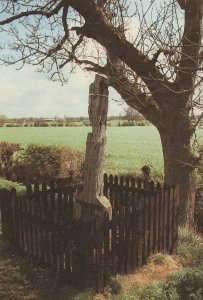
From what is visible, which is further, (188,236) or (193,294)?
(188,236)

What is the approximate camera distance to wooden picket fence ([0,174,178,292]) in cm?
623

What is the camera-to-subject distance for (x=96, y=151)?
7.05 m

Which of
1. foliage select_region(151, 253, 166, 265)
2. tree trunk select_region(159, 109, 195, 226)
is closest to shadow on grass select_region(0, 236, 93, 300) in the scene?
foliage select_region(151, 253, 166, 265)

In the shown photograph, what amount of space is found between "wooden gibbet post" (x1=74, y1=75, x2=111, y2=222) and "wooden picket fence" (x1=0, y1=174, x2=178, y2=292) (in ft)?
1.33

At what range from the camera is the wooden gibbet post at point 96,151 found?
23.0ft

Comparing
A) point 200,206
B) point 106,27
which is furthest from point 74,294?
point 200,206

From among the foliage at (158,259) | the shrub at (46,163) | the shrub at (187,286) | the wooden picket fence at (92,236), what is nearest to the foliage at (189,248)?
the wooden picket fence at (92,236)

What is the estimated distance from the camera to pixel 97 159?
7059 mm

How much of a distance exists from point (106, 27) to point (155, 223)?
476cm

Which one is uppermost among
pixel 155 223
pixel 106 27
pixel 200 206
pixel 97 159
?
pixel 106 27

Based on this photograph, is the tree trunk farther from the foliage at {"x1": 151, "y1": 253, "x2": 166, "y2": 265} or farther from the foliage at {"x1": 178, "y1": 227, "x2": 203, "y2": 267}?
the foliage at {"x1": 151, "y1": 253, "x2": 166, "y2": 265}

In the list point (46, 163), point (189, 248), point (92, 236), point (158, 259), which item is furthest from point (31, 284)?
point (46, 163)

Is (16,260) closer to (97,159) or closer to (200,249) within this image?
(97,159)

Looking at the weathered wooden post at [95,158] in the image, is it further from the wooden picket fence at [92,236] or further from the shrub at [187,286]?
the shrub at [187,286]
